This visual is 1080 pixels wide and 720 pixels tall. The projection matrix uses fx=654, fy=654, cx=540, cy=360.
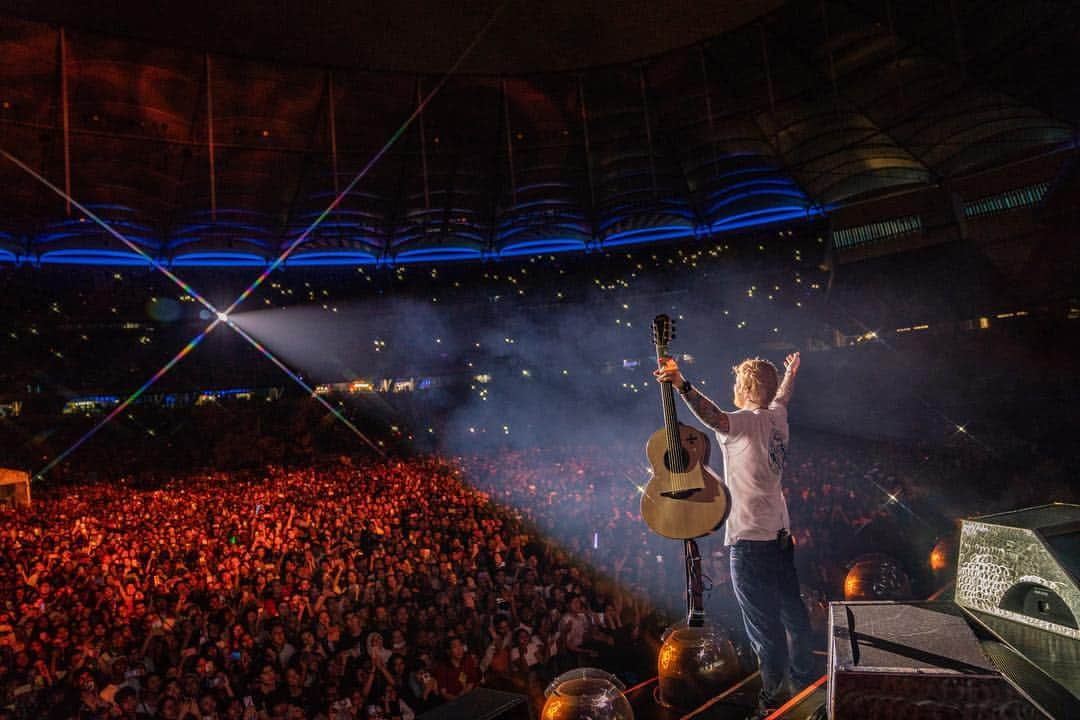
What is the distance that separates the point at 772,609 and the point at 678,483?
67 centimetres

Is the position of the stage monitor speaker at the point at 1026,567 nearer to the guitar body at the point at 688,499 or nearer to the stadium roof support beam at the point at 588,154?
the guitar body at the point at 688,499

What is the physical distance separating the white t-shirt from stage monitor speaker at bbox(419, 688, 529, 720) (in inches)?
50.1

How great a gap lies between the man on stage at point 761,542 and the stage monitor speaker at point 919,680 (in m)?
1.48

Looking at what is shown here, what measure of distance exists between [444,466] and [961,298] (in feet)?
45.2

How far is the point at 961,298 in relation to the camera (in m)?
16.6

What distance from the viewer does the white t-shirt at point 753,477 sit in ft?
9.63

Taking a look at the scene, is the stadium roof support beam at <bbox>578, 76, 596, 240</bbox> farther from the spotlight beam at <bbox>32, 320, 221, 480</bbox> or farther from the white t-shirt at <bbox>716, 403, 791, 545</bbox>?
the spotlight beam at <bbox>32, 320, 221, 480</bbox>

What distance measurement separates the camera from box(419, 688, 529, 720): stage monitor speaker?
6.36 ft

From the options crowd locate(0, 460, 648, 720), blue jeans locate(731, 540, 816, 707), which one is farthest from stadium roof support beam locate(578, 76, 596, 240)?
blue jeans locate(731, 540, 816, 707)

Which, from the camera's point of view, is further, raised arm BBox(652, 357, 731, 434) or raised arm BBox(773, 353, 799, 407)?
raised arm BBox(773, 353, 799, 407)

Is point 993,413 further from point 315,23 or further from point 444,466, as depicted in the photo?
point 315,23

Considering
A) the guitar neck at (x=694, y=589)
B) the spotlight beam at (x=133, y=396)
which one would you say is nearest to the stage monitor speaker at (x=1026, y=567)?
the guitar neck at (x=694, y=589)

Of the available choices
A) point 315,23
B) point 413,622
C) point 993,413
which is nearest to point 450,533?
point 413,622

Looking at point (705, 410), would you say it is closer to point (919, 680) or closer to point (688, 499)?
point (688, 499)
